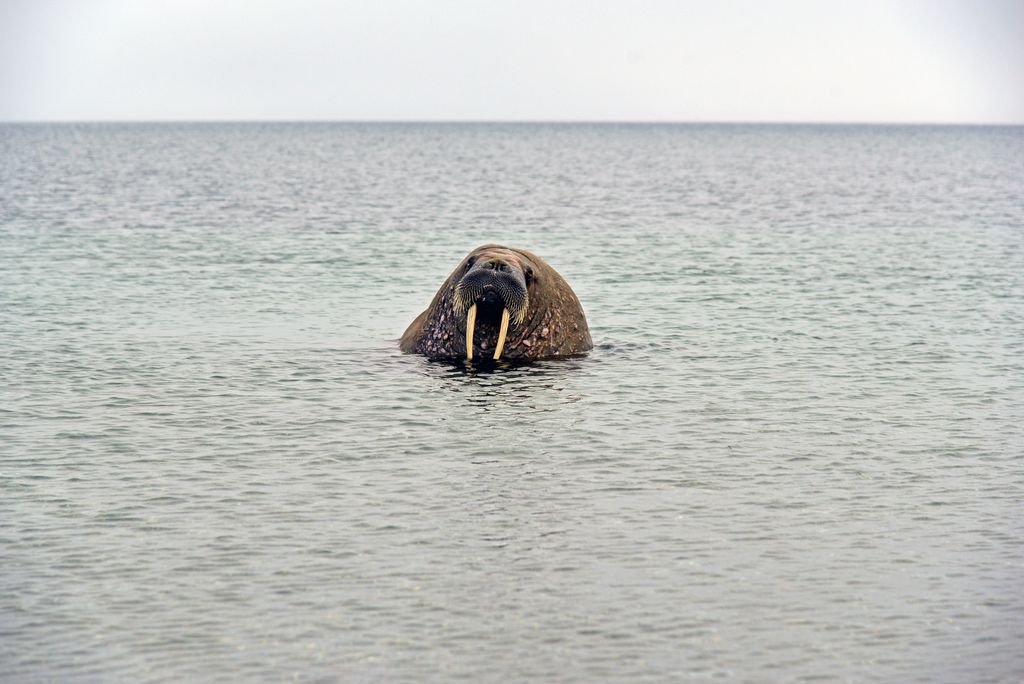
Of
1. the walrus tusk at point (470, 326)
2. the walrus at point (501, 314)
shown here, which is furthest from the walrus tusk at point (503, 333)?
the walrus tusk at point (470, 326)

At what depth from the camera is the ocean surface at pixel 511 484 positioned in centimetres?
925

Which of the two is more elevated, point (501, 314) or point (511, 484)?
point (501, 314)

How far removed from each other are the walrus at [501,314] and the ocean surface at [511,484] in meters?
0.43

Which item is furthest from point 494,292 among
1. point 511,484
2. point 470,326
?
point 511,484

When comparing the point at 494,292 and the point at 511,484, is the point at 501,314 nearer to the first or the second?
the point at 494,292

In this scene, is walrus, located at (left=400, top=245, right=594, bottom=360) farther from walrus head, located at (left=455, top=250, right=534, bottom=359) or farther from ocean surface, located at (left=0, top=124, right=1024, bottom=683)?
ocean surface, located at (left=0, top=124, right=1024, bottom=683)

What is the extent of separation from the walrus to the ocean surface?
0.43 metres

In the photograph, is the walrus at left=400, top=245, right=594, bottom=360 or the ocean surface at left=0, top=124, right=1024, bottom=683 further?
the walrus at left=400, top=245, right=594, bottom=360

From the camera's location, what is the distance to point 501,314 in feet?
60.6

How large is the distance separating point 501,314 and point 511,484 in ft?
18.8

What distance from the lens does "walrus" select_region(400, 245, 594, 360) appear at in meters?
18.0

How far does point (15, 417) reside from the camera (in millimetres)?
15602

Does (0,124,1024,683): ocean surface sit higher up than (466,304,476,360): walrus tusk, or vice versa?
(466,304,476,360): walrus tusk

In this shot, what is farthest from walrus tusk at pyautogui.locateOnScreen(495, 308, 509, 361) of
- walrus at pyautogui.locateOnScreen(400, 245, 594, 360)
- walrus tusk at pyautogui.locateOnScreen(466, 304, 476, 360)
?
walrus tusk at pyautogui.locateOnScreen(466, 304, 476, 360)
